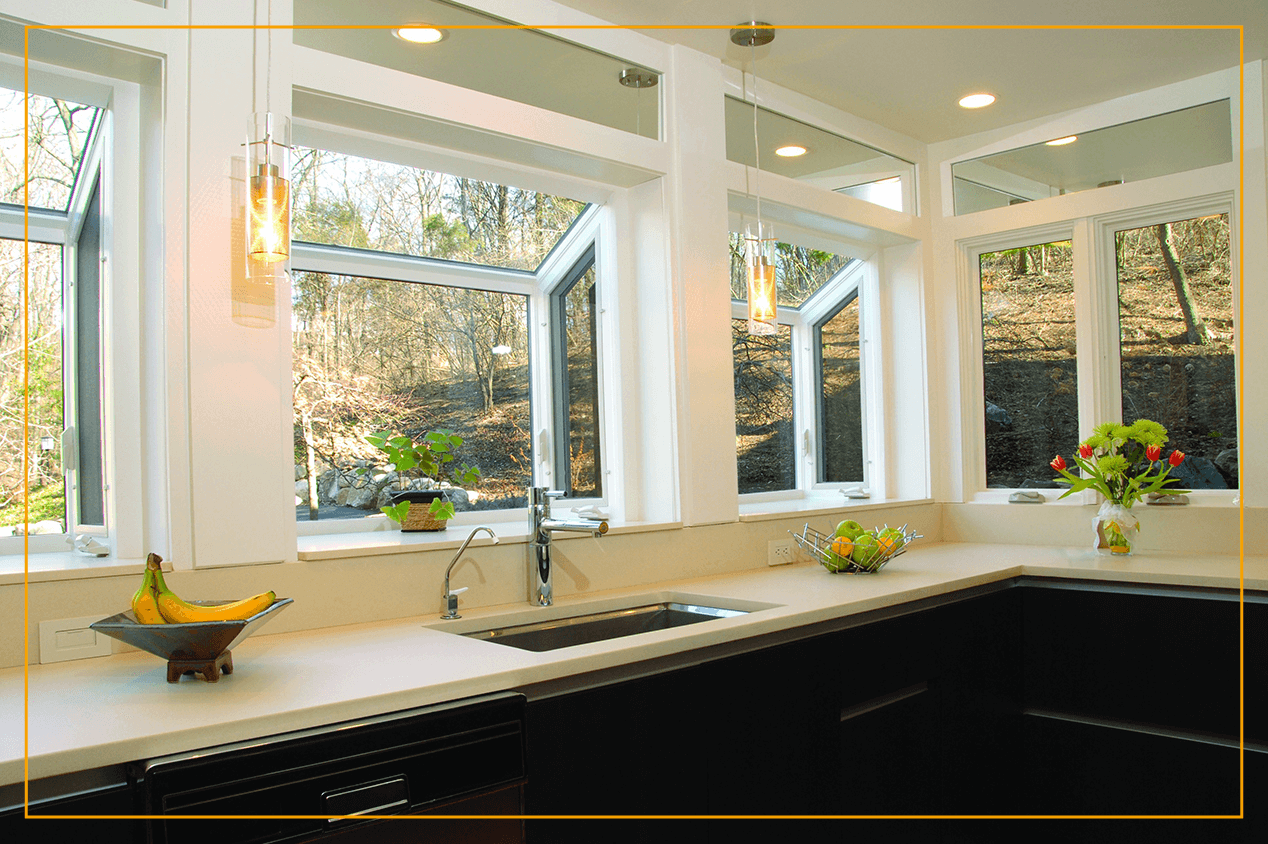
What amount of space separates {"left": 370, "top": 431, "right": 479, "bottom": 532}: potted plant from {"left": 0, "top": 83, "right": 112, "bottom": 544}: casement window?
65 centimetres

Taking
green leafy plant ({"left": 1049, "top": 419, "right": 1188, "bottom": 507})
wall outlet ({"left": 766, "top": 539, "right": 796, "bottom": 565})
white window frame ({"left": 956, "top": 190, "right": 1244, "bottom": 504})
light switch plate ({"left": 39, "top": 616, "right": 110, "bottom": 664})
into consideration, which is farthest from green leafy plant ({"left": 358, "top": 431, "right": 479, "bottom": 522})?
Result: white window frame ({"left": 956, "top": 190, "right": 1244, "bottom": 504})

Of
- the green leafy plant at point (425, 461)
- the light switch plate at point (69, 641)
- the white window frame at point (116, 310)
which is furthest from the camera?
the green leafy plant at point (425, 461)

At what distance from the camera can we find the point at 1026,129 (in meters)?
3.43

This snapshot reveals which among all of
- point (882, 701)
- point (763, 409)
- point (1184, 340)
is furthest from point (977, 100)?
point (882, 701)

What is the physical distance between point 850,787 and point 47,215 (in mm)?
2283

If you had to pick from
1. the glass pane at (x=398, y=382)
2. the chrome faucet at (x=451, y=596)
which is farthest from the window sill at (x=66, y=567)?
the chrome faucet at (x=451, y=596)

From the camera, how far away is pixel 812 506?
3.24 m

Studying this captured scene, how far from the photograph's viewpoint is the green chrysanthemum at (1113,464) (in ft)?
9.56

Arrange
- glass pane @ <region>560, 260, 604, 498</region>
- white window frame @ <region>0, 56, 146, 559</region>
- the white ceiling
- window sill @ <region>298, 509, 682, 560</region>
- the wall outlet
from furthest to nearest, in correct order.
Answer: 1. the wall outlet
2. glass pane @ <region>560, 260, 604, 498</region>
3. the white ceiling
4. window sill @ <region>298, 509, 682, 560</region>
5. white window frame @ <region>0, 56, 146, 559</region>

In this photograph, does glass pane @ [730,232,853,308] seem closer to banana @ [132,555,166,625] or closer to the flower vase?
the flower vase

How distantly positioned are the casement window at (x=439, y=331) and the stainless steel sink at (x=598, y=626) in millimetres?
552

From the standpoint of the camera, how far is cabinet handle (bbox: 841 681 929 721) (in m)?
2.10


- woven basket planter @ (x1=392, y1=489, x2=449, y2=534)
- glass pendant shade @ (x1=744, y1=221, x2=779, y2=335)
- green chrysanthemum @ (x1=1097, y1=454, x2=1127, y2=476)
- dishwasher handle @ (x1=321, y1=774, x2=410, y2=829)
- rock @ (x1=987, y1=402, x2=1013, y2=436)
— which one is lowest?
dishwasher handle @ (x1=321, y1=774, x2=410, y2=829)

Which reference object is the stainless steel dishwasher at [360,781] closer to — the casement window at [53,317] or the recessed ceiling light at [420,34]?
the casement window at [53,317]
